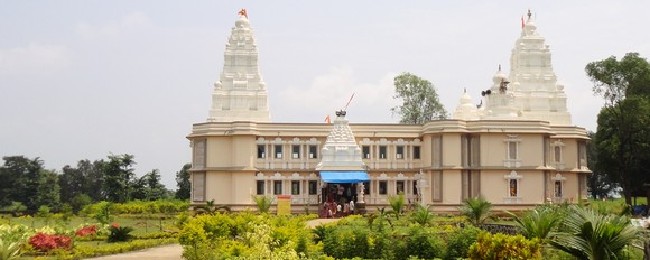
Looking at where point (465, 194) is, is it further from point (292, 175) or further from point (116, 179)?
point (116, 179)

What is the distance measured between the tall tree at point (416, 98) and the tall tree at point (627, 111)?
14.4 m

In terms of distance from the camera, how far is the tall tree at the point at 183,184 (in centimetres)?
6731

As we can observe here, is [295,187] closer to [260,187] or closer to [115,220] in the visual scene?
[260,187]

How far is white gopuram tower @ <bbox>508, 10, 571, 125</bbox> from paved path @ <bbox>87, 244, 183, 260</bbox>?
95.6ft

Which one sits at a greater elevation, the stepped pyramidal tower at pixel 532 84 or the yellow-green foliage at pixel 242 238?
the stepped pyramidal tower at pixel 532 84

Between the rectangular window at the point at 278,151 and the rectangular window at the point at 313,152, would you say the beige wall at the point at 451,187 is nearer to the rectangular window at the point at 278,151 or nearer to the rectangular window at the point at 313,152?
Answer: the rectangular window at the point at 313,152

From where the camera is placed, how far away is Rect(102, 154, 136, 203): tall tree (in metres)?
58.1

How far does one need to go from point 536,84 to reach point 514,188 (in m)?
8.46

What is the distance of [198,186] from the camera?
47.0 m

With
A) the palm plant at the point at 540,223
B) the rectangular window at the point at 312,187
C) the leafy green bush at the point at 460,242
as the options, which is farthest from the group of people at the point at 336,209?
the palm plant at the point at 540,223

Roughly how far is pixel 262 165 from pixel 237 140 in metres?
2.07

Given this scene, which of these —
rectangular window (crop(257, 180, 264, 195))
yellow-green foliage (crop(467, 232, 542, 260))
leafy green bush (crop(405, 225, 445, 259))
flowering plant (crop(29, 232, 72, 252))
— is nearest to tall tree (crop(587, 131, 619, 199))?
rectangular window (crop(257, 180, 264, 195))

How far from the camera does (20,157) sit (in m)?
73.3

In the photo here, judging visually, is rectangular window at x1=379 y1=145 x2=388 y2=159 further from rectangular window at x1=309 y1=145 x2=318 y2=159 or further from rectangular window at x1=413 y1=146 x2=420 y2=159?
rectangular window at x1=309 y1=145 x2=318 y2=159
